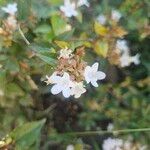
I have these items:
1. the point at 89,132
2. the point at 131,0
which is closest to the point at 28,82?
the point at 89,132

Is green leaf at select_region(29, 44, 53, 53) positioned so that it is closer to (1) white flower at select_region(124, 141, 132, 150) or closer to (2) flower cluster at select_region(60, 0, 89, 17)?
(2) flower cluster at select_region(60, 0, 89, 17)

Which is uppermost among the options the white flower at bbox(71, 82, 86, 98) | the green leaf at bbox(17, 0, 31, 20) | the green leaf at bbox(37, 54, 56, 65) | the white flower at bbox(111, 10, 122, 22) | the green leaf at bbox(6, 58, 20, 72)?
the white flower at bbox(111, 10, 122, 22)

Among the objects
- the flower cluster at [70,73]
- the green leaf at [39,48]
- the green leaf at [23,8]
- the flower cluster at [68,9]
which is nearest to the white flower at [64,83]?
the flower cluster at [70,73]

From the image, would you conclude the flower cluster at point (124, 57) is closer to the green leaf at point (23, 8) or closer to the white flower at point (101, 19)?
the white flower at point (101, 19)

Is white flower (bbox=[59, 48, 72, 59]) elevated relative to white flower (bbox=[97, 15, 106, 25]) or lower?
lower

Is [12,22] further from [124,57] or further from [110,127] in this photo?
[110,127]

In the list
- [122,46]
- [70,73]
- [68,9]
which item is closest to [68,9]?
[68,9]

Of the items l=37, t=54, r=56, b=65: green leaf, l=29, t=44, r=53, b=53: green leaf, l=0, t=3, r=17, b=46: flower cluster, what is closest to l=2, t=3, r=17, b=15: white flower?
l=0, t=3, r=17, b=46: flower cluster
